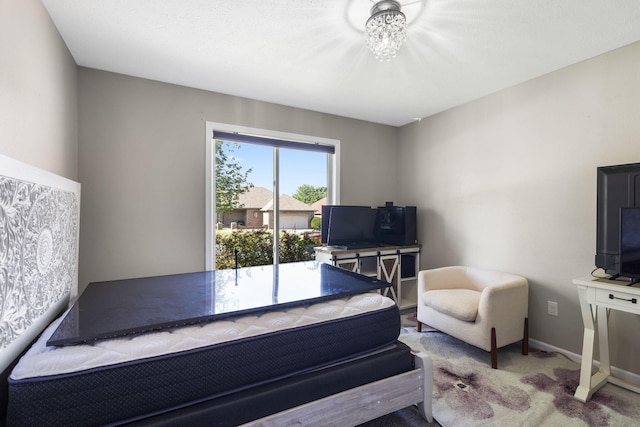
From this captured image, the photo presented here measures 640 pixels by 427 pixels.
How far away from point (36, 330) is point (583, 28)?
135 inches

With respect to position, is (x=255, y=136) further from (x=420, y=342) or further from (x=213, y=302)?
(x=420, y=342)

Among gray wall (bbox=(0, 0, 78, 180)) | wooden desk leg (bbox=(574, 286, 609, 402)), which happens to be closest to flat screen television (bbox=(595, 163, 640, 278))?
wooden desk leg (bbox=(574, 286, 609, 402))

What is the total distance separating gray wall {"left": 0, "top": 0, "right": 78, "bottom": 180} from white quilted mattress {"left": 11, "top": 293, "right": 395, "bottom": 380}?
902 mm

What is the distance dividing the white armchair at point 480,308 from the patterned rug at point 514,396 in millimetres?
153

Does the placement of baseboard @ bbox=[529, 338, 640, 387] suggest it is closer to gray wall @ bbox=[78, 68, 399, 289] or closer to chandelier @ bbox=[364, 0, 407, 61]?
chandelier @ bbox=[364, 0, 407, 61]

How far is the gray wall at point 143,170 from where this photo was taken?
2434 millimetres

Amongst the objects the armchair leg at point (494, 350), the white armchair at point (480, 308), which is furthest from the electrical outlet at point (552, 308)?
the armchair leg at point (494, 350)

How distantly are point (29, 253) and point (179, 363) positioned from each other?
31.1 inches

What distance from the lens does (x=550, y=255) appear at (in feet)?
8.21

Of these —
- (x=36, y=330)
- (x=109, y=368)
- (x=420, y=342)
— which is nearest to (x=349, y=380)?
(x=109, y=368)

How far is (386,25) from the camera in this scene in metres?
1.67

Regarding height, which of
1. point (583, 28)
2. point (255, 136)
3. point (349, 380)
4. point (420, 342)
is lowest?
point (420, 342)

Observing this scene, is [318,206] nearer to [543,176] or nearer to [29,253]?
[543,176]

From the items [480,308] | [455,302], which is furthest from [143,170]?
[480,308]
